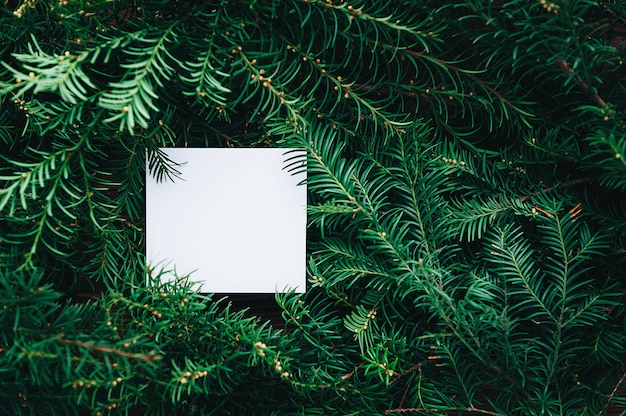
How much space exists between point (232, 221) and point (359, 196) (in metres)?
0.15

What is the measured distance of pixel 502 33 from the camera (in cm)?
51

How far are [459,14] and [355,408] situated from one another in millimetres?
417

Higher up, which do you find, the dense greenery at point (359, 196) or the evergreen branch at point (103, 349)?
the dense greenery at point (359, 196)

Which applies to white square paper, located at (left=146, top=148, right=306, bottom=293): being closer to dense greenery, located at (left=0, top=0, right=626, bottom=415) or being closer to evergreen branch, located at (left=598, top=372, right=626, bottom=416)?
dense greenery, located at (left=0, top=0, right=626, bottom=415)

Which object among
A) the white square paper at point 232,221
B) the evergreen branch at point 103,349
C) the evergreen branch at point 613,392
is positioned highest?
the white square paper at point 232,221

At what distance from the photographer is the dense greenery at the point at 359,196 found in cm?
51

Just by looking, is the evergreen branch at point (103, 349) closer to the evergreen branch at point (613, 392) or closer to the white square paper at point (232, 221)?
the white square paper at point (232, 221)

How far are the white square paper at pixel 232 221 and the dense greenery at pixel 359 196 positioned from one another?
2 cm

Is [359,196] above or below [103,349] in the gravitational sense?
above

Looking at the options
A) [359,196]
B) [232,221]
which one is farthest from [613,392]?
[232,221]

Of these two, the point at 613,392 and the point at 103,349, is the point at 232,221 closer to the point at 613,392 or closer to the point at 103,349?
the point at 103,349

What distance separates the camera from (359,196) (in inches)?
21.1

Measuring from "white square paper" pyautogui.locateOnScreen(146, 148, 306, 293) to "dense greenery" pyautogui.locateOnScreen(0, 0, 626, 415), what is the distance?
0.02 m

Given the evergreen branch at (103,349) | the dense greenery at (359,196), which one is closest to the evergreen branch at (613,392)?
the dense greenery at (359,196)
